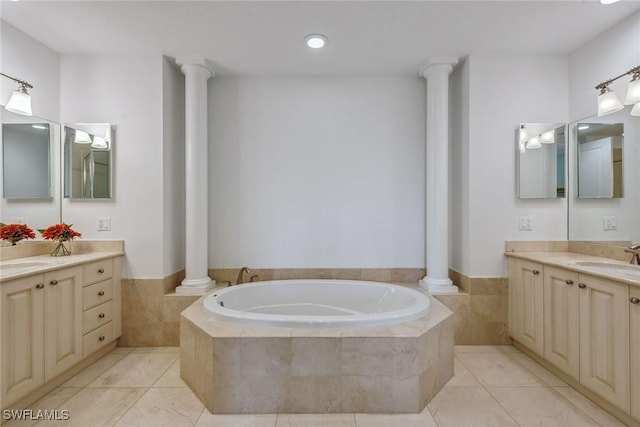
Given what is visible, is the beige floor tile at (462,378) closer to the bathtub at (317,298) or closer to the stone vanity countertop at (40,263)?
the bathtub at (317,298)

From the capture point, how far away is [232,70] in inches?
109

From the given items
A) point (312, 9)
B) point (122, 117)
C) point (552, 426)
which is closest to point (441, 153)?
point (312, 9)

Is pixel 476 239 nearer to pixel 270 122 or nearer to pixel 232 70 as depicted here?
pixel 270 122

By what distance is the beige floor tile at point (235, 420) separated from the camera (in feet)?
5.28

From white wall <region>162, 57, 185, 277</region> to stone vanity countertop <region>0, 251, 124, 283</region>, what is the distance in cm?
40

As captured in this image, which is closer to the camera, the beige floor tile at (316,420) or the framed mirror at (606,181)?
the beige floor tile at (316,420)

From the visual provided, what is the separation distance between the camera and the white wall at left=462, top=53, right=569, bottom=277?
258 cm

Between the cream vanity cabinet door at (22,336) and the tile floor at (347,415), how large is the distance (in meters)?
0.21

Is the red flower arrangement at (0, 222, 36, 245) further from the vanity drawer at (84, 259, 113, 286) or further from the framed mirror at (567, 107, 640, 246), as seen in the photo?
the framed mirror at (567, 107, 640, 246)

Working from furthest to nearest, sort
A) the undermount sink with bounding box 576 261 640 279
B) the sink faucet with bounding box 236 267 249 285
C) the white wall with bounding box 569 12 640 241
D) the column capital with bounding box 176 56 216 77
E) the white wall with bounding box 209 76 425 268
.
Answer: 1. the white wall with bounding box 209 76 425 268
2. the sink faucet with bounding box 236 267 249 285
3. the column capital with bounding box 176 56 216 77
4. the white wall with bounding box 569 12 640 241
5. the undermount sink with bounding box 576 261 640 279

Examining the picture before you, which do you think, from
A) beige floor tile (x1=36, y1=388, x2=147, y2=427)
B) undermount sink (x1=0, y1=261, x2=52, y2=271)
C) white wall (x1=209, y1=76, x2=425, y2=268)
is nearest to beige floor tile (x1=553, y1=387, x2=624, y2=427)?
white wall (x1=209, y1=76, x2=425, y2=268)

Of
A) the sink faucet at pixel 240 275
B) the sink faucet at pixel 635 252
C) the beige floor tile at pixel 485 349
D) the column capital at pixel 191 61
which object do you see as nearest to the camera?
the sink faucet at pixel 635 252

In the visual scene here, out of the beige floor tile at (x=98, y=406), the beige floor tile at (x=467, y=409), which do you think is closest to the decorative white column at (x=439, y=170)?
the beige floor tile at (x=467, y=409)

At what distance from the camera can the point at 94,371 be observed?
7.12 ft
